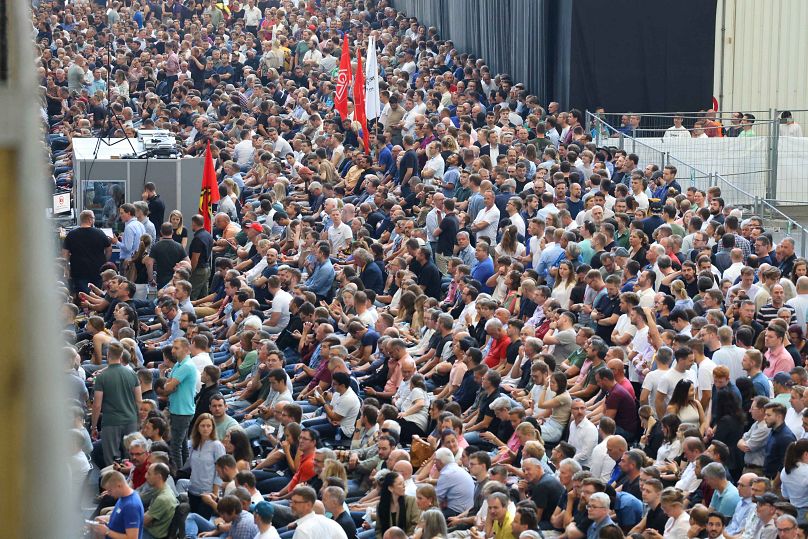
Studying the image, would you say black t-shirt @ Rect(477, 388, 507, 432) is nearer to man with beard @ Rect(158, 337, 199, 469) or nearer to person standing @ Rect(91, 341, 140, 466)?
man with beard @ Rect(158, 337, 199, 469)

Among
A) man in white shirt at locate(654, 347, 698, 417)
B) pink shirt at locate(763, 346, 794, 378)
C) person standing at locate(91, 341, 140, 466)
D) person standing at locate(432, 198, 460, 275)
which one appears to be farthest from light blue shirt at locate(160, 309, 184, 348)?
pink shirt at locate(763, 346, 794, 378)

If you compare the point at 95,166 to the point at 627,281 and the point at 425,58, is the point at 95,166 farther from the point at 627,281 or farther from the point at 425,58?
the point at 425,58

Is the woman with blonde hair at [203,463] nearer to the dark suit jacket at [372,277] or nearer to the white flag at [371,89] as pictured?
the dark suit jacket at [372,277]

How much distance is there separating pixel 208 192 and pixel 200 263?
1.41m

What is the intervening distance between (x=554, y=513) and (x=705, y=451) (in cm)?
113

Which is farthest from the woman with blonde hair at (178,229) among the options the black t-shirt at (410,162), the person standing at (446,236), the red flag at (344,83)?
the red flag at (344,83)

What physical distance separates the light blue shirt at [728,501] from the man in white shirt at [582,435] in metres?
1.60

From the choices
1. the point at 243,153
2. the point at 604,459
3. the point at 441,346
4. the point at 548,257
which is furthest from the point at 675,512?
the point at 243,153

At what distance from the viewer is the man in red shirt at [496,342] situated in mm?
12812

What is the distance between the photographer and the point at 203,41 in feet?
104

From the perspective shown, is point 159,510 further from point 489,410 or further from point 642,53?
point 642,53

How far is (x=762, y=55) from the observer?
23.8 m

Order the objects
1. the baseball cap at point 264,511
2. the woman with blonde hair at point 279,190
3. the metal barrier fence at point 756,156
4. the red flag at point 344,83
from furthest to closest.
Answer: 1. the red flag at point 344,83
2. the woman with blonde hair at point 279,190
3. the metal barrier fence at point 756,156
4. the baseball cap at point 264,511

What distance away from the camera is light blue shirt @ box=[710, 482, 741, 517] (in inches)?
347
